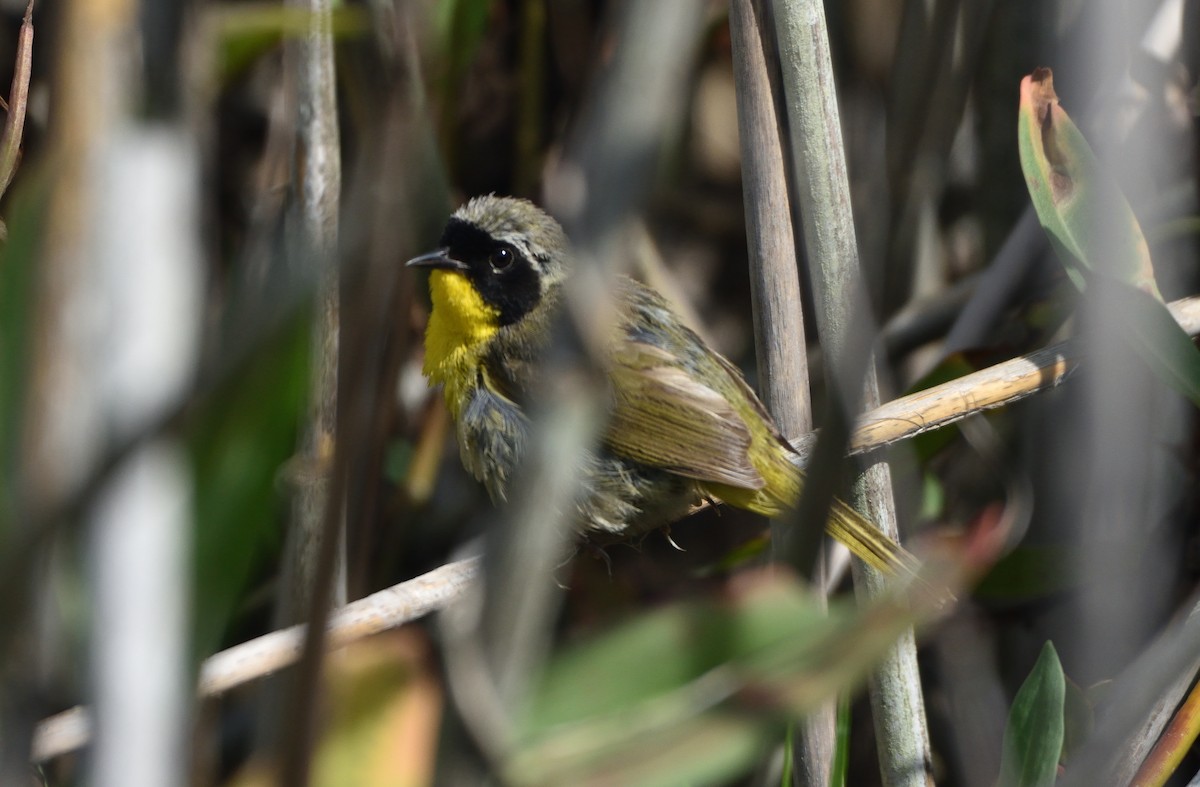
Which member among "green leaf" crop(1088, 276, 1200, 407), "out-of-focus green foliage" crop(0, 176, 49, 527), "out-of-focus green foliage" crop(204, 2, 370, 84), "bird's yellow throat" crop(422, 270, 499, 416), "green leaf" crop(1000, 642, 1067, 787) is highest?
"out-of-focus green foliage" crop(204, 2, 370, 84)

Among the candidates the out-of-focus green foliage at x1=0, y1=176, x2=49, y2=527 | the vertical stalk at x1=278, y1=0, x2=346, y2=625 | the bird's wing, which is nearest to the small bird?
the bird's wing

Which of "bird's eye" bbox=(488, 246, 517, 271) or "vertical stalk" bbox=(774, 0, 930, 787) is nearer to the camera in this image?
"vertical stalk" bbox=(774, 0, 930, 787)

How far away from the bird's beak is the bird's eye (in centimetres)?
6

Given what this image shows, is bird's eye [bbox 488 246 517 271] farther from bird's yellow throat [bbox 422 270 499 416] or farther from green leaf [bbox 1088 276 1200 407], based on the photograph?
green leaf [bbox 1088 276 1200 407]

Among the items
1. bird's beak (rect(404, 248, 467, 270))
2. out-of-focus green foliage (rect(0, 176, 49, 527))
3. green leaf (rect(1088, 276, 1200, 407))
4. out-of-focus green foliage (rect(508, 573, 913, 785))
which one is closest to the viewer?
out-of-focus green foliage (rect(508, 573, 913, 785))

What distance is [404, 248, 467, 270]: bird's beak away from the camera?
2.09 meters

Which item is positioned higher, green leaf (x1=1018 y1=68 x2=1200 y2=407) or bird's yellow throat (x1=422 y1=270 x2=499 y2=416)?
green leaf (x1=1018 y1=68 x2=1200 y2=407)

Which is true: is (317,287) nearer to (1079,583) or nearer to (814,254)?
(814,254)

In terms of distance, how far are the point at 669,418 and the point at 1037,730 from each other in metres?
0.97

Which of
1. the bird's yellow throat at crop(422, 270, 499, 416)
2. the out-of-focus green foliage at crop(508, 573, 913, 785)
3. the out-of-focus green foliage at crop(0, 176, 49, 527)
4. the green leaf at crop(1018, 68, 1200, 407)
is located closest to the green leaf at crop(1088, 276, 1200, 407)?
the green leaf at crop(1018, 68, 1200, 407)

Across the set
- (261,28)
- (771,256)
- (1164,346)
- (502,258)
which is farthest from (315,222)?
(1164,346)

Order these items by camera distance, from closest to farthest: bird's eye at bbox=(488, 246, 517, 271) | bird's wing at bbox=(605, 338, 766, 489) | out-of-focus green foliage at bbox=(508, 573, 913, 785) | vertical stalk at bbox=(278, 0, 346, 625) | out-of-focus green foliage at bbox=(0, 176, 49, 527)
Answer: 1. out-of-focus green foliage at bbox=(508, 573, 913, 785)
2. out-of-focus green foliage at bbox=(0, 176, 49, 527)
3. vertical stalk at bbox=(278, 0, 346, 625)
4. bird's wing at bbox=(605, 338, 766, 489)
5. bird's eye at bbox=(488, 246, 517, 271)

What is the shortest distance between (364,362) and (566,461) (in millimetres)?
114

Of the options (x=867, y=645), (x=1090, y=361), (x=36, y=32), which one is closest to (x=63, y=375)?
(x=867, y=645)
